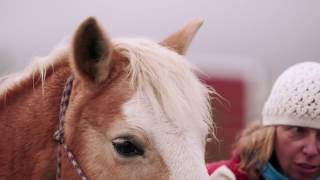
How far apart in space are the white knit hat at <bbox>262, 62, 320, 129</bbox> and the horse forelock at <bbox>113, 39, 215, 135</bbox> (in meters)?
0.85

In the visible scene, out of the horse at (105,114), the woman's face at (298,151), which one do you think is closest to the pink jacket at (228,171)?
the woman's face at (298,151)

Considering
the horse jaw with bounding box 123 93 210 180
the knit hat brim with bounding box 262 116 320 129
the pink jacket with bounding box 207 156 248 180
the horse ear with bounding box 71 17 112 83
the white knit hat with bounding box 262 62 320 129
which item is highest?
the horse ear with bounding box 71 17 112 83

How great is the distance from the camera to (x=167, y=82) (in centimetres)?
224

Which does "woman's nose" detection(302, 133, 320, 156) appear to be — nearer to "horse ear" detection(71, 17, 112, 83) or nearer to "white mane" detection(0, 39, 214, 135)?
"white mane" detection(0, 39, 214, 135)

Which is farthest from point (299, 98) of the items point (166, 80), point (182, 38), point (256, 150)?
point (166, 80)

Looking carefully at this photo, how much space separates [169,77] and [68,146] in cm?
44

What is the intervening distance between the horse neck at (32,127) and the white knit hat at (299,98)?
1.21 metres

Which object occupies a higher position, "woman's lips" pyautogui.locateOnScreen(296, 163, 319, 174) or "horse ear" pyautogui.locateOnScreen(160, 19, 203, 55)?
"horse ear" pyautogui.locateOnScreen(160, 19, 203, 55)

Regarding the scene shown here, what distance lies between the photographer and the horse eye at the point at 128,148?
7.02 feet

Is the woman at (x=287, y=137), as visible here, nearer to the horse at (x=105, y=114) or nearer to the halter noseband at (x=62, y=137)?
the horse at (x=105, y=114)

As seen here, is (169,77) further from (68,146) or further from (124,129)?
(68,146)

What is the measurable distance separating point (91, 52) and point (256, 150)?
4.33 ft

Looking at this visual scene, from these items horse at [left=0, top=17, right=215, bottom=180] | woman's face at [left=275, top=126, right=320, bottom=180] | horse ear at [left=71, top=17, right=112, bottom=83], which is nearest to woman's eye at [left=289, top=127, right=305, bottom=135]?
woman's face at [left=275, top=126, right=320, bottom=180]

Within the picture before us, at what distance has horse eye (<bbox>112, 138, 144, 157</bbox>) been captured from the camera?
7.02 feet
